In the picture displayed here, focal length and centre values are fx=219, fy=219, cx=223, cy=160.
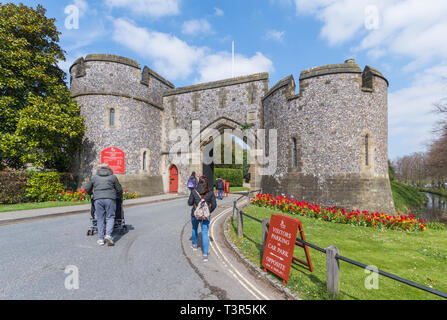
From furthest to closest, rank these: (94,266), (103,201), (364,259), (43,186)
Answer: (43,186) → (103,201) → (364,259) → (94,266)

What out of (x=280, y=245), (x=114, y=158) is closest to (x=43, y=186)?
(x=114, y=158)

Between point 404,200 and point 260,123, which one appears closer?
point 260,123

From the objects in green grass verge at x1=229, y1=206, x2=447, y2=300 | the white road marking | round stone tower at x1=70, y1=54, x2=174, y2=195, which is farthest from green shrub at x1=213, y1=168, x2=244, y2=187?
the white road marking

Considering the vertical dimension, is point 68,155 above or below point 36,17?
below

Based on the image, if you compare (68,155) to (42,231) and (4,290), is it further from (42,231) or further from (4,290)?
(4,290)

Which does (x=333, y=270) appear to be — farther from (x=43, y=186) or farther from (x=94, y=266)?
(x=43, y=186)

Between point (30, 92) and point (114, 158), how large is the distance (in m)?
5.82

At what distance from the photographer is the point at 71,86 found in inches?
653

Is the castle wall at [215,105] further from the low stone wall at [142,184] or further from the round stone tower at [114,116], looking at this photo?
the round stone tower at [114,116]

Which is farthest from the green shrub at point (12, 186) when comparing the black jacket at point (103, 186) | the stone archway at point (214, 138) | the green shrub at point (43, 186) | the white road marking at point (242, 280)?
the white road marking at point (242, 280)

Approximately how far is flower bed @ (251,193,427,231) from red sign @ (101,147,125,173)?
34.9ft

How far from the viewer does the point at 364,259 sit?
5.32 m
